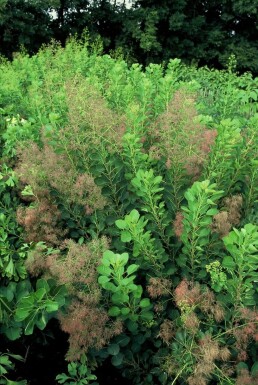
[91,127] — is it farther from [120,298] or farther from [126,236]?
[120,298]

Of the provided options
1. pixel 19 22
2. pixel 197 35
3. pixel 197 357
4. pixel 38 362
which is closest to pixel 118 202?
pixel 197 357

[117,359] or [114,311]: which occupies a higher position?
[114,311]

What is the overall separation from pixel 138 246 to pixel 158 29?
1890 cm

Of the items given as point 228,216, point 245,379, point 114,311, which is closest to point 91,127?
point 228,216

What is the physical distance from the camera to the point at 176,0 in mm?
19516

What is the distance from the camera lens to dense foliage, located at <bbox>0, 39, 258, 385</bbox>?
186 centimetres

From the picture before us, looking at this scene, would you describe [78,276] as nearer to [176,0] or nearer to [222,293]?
[222,293]

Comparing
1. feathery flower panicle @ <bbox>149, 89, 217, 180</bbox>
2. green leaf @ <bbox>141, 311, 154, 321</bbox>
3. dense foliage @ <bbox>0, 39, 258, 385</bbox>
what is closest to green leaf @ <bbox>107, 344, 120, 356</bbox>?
dense foliage @ <bbox>0, 39, 258, 385</bbox>

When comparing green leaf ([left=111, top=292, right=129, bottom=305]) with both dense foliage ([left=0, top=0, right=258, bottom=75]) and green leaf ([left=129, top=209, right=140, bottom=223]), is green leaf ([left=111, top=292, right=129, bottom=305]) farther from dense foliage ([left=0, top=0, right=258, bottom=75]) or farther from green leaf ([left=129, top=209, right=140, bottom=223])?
dense foliage ([left=0, top=0, right=258, bottom=75])

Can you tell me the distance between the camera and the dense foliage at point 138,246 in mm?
1858

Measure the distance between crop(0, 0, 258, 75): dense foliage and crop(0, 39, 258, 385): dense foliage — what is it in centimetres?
1640

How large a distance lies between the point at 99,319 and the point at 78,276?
19cm

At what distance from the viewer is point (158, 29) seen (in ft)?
64.3

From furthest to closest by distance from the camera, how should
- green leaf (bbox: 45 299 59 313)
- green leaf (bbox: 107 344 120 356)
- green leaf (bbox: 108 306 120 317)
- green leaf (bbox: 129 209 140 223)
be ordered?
green leaf (bbox: 107 344 120 356) < green leaf (bbox: 108 306 120 317) < green leaf (bbox: 129 209 140 223) < green leaf (bbox: 45 299 59 313)
